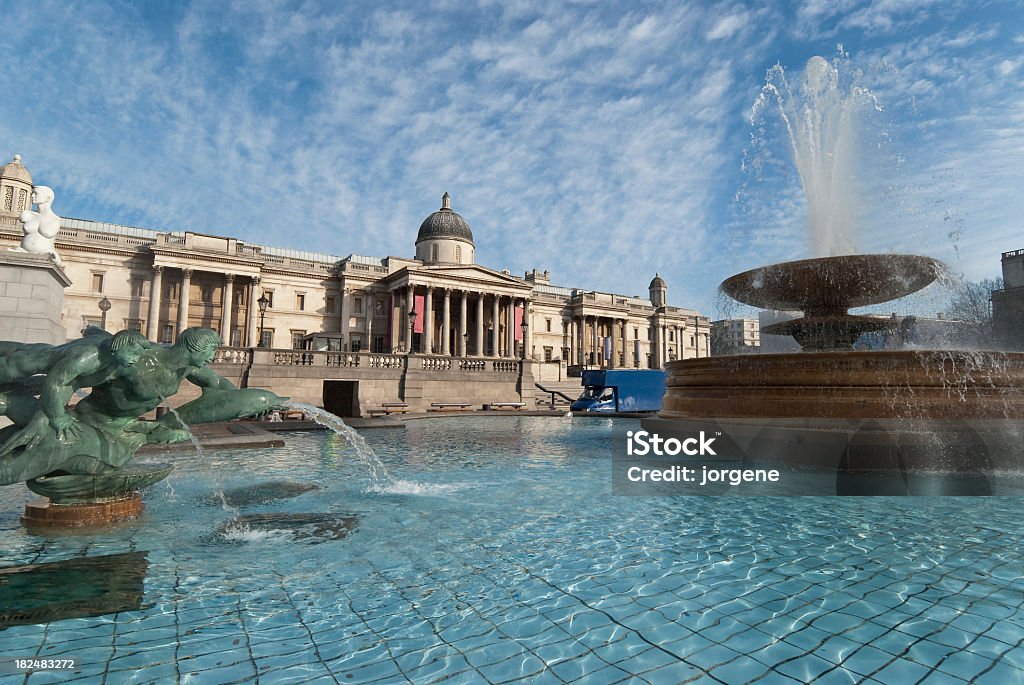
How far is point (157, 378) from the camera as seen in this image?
4.73 metres

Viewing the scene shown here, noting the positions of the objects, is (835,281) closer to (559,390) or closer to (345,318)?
(559,390)

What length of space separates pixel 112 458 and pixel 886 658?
590 cm

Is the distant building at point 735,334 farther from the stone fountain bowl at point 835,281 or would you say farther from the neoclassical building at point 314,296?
the stone fountain bowl at point 835,281

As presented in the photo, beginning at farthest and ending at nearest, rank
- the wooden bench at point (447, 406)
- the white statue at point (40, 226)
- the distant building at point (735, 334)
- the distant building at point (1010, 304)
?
1. the distant building at point (735, 334)
2. the distant building at point (1010, 304)
3. the wooden bench at point (447, 406)
4. the white statue at point (40, 226)

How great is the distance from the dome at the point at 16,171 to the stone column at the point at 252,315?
21327mm


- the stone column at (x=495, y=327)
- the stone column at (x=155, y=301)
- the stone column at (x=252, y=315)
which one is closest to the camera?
the stone column at (x=155, y=301)

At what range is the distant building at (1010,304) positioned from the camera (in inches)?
1650

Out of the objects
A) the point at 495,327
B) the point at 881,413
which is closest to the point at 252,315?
the point at 495,327

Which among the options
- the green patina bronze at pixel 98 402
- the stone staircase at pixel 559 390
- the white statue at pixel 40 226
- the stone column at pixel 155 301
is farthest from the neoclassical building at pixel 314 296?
the green patina bronze at pixel 98 402

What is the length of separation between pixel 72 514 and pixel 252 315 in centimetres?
4820

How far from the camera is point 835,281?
9422 millimetres

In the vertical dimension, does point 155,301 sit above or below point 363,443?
above

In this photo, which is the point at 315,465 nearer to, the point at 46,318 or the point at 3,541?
the point at 3,541

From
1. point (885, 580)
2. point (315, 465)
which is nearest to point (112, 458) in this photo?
point (315, 465)
